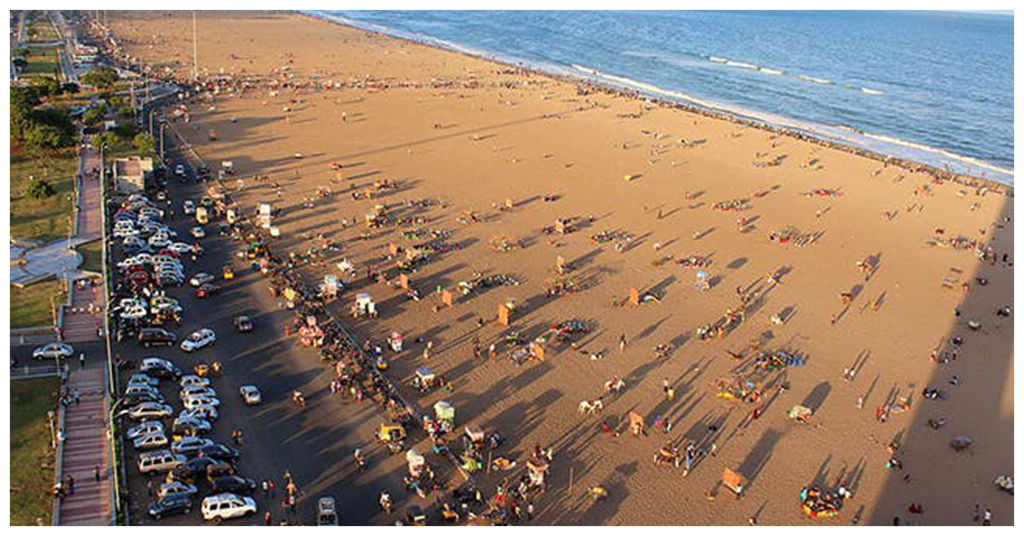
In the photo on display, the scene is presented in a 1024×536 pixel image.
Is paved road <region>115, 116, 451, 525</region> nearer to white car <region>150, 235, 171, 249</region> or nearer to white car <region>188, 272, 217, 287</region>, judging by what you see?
white car <region>188, 272, 217, 287</region>

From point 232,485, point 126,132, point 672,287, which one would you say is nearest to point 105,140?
point 126,132

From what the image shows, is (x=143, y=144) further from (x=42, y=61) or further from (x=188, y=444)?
(x=42, y=61)

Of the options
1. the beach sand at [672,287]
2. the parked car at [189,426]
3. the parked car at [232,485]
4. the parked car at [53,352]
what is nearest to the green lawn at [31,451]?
the parked car at [53,352]

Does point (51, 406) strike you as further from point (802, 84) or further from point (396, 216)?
point (802, 84)

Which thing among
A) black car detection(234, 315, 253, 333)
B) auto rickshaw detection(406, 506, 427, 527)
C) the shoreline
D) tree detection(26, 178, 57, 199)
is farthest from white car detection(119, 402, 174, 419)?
the shoreline

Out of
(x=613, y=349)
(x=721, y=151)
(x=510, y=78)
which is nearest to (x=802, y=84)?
(x=510, y=78)

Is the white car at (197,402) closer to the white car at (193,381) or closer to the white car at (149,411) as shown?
the white car at (149,411)

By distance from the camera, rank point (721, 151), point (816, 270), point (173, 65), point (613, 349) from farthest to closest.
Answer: point (173, 65), point (721, 151), point (816, 270), point (613, 349)

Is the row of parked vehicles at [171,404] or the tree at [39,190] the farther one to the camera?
the tree at [39,190]
